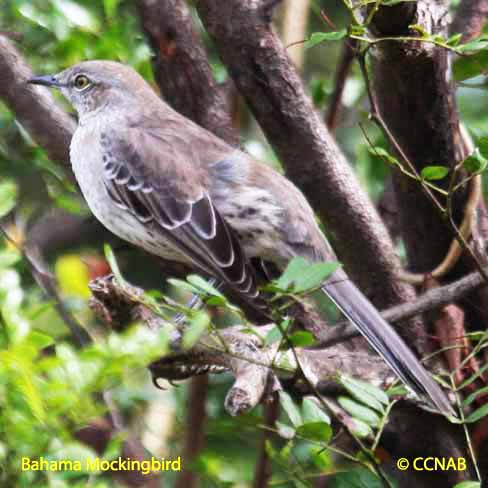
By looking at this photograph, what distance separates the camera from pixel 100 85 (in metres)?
5.01

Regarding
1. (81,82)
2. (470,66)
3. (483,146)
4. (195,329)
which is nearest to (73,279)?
(195,329)

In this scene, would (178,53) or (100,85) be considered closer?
(178,53)

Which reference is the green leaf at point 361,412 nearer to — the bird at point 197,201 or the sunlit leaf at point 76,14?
the bird at point 197,201

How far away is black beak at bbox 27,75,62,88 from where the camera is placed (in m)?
4.34

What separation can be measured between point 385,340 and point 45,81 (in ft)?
6.86

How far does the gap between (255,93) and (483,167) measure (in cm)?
135

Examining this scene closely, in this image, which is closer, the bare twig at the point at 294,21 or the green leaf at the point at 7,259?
the green leaf at the point at 7,259

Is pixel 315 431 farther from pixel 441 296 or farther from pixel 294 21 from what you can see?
pixel 294 21

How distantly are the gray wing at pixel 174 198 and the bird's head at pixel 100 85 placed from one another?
0.38 meters

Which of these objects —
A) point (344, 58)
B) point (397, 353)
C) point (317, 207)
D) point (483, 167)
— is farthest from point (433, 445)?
point (344, 58)

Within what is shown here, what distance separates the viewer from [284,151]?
13.3 feet

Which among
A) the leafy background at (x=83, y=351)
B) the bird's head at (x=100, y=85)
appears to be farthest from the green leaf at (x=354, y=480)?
the bird's head at (x=100, y=85)

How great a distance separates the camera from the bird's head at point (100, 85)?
4.89 m

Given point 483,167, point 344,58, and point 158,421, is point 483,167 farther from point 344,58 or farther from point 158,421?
point 158,421
